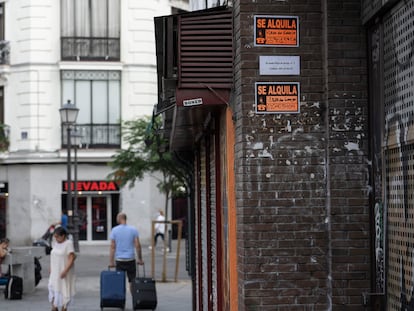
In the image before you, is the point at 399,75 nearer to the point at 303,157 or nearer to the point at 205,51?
the point at 303,157

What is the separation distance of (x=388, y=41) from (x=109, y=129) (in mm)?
35616

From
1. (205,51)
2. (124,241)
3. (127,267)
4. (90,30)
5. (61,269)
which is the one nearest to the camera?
(205,51)

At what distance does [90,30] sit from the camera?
4116 centimetres

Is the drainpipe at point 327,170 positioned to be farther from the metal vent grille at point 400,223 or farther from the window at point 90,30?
the window at point 90,30

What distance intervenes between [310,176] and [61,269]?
7.91m

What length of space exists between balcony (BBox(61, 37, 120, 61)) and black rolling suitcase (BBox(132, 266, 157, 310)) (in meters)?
25.9

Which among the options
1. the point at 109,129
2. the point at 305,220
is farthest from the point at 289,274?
the point at 109,129

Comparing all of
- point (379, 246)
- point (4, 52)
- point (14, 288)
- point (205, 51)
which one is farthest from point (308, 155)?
point (4, 52)

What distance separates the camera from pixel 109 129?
136 ft

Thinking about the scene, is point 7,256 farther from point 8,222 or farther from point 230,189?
point 8,222

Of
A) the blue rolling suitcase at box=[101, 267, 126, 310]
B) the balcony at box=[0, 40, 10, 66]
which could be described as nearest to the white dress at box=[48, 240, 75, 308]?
the blue rolling suitcase at box=[101, 267, 126, 310]

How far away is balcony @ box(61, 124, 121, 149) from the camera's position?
136 feet

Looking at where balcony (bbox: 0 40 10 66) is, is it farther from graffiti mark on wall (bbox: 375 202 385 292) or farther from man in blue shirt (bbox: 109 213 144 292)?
graffiti mark on wall (bbox: 375 202 385 292)

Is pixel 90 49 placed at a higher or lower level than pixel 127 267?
higher
